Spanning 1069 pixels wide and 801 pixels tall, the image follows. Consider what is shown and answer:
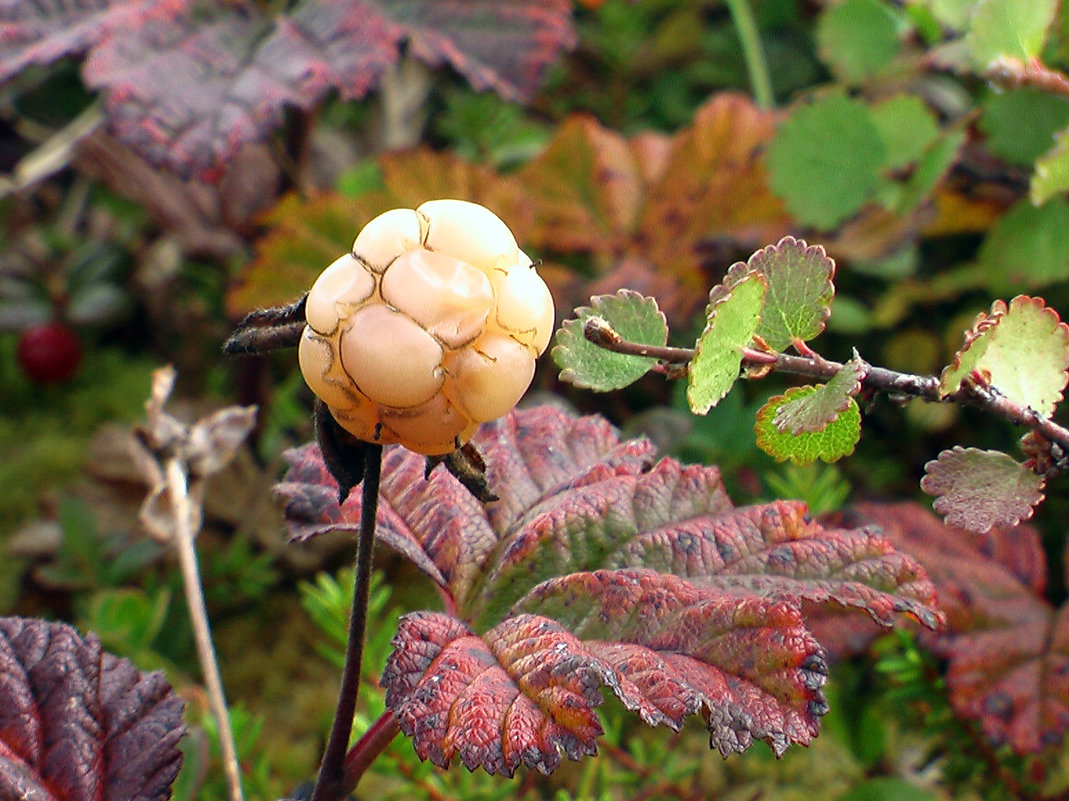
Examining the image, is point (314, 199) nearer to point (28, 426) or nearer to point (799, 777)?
point (28, 426)

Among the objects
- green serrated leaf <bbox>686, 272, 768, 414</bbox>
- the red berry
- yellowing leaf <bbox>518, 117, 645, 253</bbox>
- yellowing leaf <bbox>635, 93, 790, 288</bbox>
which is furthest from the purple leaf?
green serrated leaf <bbox>686, 272, 768, 414</bbox>

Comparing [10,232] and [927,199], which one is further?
[10,232]

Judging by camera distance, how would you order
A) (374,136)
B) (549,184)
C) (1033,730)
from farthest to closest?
(374,136) → (549,184) → (1033,730)

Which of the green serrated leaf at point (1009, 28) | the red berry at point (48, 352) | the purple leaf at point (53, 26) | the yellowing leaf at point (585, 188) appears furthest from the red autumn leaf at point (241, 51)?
the green serrated leaf at point (1009, 28)

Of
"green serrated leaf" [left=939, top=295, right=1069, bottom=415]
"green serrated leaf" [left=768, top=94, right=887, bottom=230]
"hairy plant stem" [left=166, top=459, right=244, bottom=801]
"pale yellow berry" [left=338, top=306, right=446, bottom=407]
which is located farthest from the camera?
"green serrated leaf" [left=768, top=94, right=887, bottom=230]

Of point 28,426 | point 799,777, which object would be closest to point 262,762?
point 799,777

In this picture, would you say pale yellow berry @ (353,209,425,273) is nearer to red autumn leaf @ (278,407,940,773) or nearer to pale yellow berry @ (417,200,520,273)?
pale yellow berry @ (417,200,520,273)

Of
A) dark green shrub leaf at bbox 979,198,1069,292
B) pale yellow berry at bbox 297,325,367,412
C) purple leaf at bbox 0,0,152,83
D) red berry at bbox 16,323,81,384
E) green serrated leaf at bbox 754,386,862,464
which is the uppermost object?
pale yellow berry at bbox 297,325,367,412
